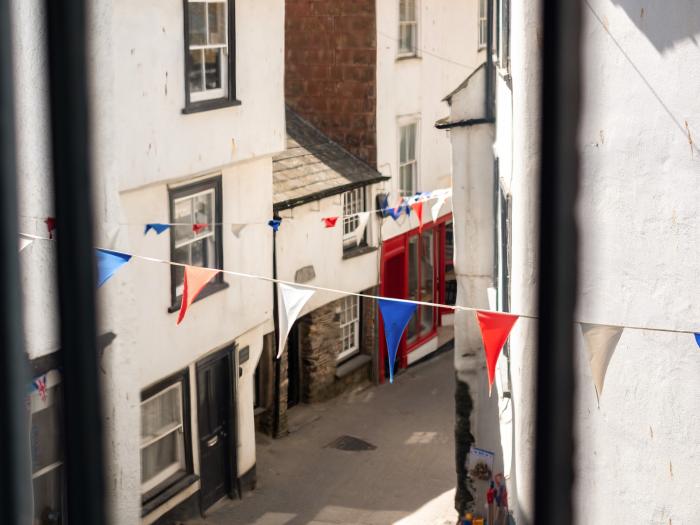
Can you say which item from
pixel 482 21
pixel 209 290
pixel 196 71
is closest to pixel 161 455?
pixel 209 290

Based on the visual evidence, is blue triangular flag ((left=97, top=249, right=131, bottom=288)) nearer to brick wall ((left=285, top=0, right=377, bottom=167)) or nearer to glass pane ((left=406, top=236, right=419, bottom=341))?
brick wall ((left=285, top=0, right=377, bottom=167))

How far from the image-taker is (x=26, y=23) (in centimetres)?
704

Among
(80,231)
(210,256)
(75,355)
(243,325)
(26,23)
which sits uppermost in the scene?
(26,23)

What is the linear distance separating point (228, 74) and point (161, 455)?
3.82 metres

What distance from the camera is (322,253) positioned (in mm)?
14555

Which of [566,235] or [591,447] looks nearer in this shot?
[566,235]

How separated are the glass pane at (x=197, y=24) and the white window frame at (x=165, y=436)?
3.27 meters

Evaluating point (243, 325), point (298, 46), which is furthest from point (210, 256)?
point (298, 46)

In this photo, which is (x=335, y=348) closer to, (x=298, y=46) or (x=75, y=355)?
(x=298, y=46)

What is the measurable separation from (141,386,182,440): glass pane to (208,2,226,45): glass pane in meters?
3.43

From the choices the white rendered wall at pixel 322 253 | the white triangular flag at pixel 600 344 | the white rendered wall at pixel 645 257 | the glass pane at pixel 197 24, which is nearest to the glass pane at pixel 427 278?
the white rendered wall at pixel 322 253

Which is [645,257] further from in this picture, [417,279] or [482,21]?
[482,21]

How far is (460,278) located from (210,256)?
258 centimetres

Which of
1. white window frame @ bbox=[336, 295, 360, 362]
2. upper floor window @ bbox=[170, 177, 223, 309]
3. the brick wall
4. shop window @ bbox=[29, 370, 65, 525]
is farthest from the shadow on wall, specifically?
the brick wall
